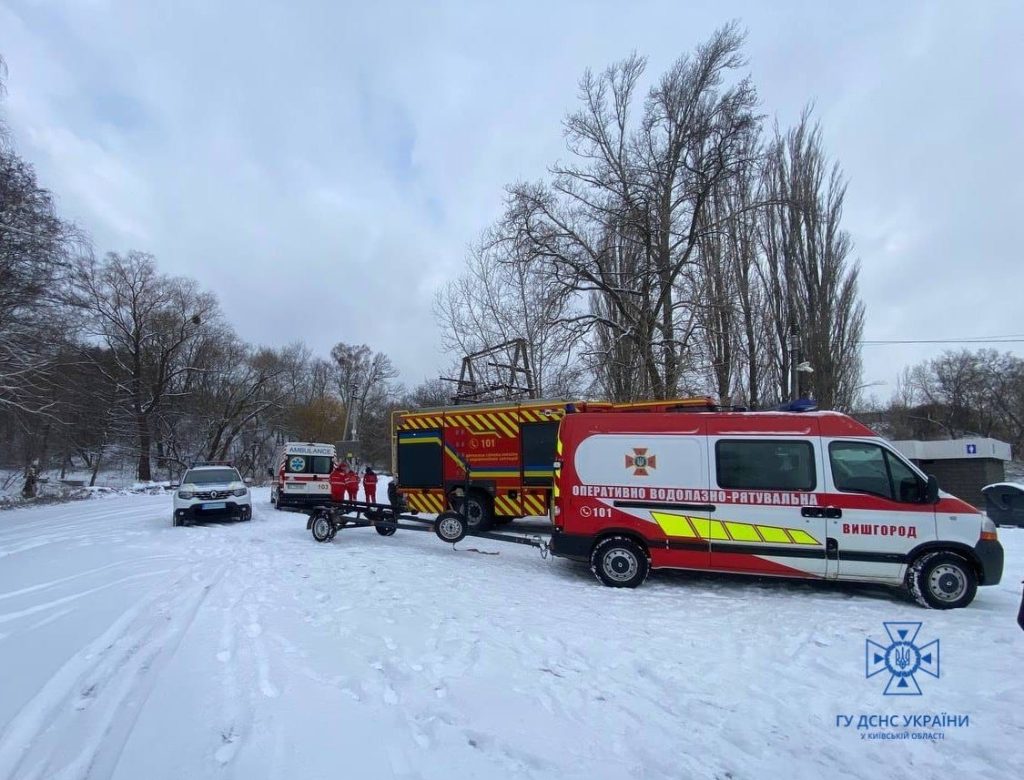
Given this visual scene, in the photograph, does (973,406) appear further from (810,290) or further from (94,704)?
(94,704)

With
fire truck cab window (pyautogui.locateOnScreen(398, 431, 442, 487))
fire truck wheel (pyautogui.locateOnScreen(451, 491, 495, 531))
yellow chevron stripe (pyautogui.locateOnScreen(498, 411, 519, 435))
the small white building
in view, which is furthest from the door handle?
the small white building

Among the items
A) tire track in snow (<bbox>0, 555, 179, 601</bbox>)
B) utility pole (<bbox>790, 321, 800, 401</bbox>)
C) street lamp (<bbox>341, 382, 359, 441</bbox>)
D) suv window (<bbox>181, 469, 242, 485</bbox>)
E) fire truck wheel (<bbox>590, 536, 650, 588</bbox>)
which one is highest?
street lamp (<bbox>341, 382, 359, 441</bbox>)

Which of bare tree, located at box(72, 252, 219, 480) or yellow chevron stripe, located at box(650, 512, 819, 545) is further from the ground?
bare tree, located at box(72, 252, 219, 480)

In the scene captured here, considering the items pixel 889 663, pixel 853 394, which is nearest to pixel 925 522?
pixel 889 663

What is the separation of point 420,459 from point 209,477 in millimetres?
7122

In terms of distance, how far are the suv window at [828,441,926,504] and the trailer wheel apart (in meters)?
6.38

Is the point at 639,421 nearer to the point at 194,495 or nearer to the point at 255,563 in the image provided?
the point at 255,563

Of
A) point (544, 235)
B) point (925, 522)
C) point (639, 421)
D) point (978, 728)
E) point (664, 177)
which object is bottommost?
point (978, 728)

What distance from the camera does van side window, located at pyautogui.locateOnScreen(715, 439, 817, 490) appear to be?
7766 mm

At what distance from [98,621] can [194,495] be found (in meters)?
11.0

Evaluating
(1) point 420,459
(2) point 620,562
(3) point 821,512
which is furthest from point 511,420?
(3) point 821,512

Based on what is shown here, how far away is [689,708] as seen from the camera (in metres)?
4.24

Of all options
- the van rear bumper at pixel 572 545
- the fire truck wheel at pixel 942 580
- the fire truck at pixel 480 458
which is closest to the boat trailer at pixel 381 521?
the fire truck at pixel 480 458

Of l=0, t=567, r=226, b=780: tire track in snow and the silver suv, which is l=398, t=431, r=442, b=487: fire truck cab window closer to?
the silver suv
